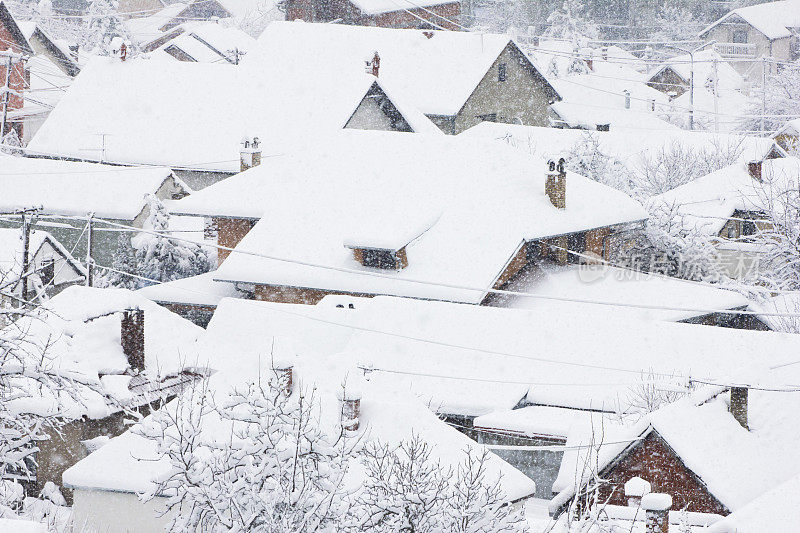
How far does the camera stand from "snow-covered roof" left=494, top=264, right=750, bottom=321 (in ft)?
73.4

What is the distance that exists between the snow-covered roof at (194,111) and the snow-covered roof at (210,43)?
71.6ft

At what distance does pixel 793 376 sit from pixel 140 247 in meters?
17.8

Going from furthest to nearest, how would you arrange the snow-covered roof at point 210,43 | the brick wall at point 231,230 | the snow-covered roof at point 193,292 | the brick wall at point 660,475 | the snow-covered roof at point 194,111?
1. the snow-covered roof at point 210,43
2. the snow-covered roof at point 194,111
3. the brick wall at point 231,230
4. the snow-covered roof at point 193,292
5. the brick wall at point 660,475

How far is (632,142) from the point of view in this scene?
42906 mm

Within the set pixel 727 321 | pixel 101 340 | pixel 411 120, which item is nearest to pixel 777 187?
pixel 727 321

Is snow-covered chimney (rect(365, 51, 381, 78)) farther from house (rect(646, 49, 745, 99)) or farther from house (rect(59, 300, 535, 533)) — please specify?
house (rect(646, 49, 745, 99))

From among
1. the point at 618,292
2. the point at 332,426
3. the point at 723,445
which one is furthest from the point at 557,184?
the point at 332,426

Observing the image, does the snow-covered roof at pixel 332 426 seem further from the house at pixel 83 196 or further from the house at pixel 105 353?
the house at pixel 83 196

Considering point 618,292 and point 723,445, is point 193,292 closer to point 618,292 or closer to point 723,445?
point 618,292

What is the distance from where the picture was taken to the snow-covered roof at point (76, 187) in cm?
2889

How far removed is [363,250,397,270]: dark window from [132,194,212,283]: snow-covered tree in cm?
687

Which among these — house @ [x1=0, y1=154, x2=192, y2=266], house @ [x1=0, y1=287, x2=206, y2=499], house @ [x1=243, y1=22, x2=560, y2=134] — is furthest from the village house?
house @ [x1=243, y1=22, x2=560, y2=134]

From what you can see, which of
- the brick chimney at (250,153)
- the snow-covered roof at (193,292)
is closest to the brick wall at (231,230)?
the snow-covered roof at (193,292)

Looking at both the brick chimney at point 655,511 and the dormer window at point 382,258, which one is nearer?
the brick chimney at point 655,511
